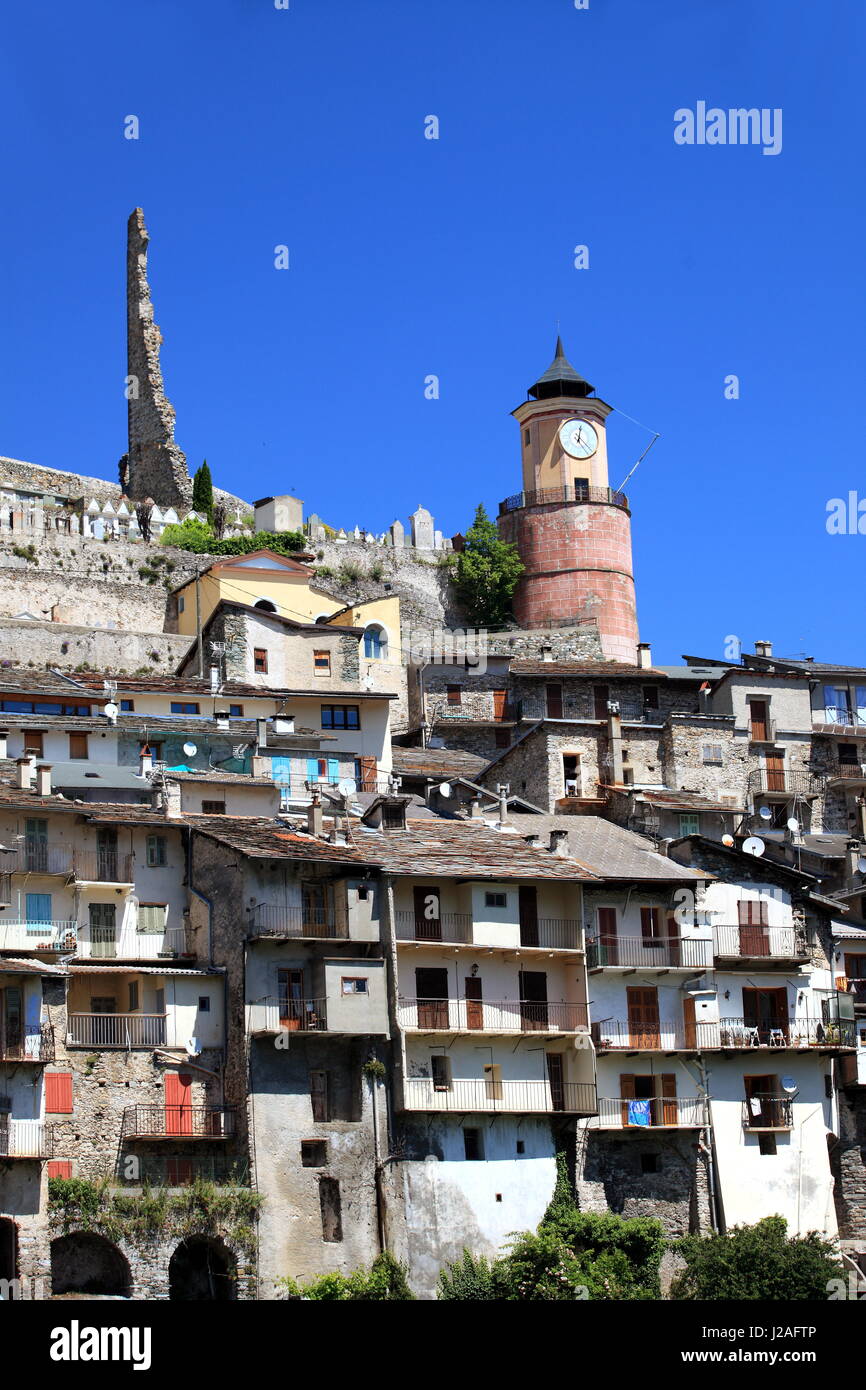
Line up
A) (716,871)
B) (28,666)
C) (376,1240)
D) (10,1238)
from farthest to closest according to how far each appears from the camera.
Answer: (28,666), (716,871), (376,1240), (10,1238)

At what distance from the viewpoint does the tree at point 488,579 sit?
91.4 metres

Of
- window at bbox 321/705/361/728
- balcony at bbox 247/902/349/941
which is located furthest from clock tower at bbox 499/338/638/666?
balcony at bbox 247/902/349/941

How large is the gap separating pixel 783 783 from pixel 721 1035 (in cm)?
2068

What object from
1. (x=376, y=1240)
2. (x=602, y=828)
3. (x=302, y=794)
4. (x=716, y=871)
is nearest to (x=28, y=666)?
(x=302, y=794)

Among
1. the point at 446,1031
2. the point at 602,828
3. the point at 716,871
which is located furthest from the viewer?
the point at 602,828

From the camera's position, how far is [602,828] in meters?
61.8

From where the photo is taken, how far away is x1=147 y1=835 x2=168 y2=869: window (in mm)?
51625

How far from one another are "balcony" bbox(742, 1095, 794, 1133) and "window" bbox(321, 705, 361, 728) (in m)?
20.1

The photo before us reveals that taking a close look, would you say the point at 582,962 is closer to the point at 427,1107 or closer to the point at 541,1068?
the point at 541,1068

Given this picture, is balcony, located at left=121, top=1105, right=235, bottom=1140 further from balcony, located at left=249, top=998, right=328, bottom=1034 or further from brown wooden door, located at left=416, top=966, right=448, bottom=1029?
brown wooden door, located at left=416, top=966, right=448, bottom=1029
